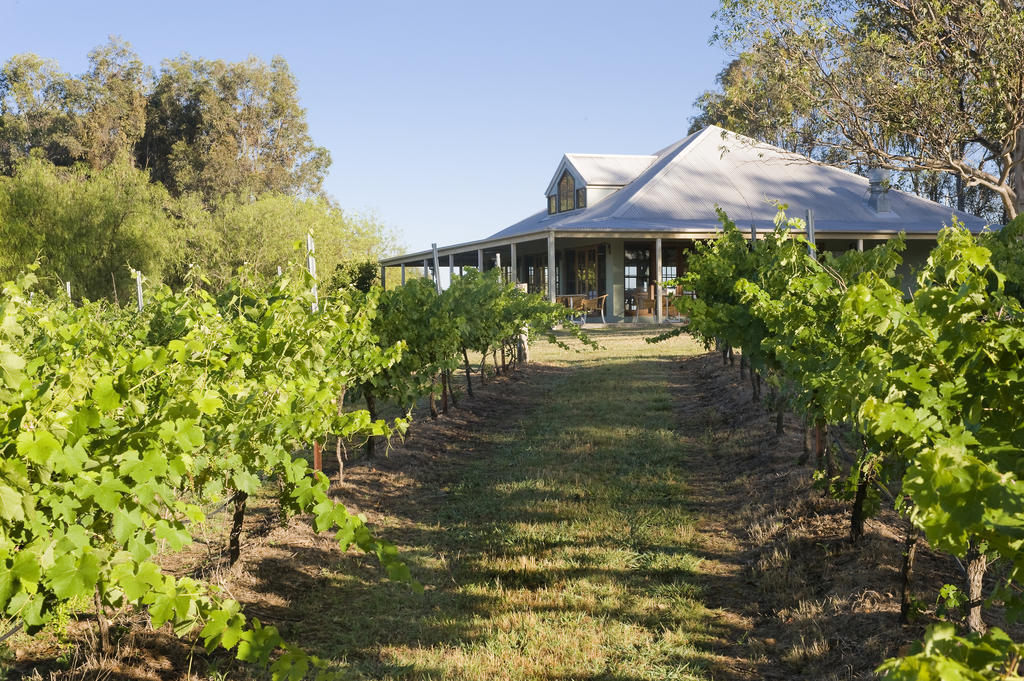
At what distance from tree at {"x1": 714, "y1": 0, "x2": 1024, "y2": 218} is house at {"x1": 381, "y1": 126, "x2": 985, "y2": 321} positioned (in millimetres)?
6764

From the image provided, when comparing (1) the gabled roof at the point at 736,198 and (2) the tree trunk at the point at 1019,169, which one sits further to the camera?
(1) the gabled roof at the point at 736,198

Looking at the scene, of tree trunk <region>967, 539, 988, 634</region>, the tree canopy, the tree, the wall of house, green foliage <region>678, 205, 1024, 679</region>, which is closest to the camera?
green foliage <region>678, 205, 1024, 679</region>

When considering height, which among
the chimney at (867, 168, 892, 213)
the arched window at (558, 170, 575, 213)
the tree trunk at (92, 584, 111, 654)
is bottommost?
the tree trunk at (92, 584, 111, 654)

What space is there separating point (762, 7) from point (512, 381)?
884 centimetres

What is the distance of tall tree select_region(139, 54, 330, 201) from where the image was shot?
4206 cm

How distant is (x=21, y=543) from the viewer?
2.65m

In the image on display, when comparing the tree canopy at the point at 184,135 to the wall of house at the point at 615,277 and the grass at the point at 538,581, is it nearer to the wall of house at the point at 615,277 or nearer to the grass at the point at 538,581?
the wall of house at the point at 615,277

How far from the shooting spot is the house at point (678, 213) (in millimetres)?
23656

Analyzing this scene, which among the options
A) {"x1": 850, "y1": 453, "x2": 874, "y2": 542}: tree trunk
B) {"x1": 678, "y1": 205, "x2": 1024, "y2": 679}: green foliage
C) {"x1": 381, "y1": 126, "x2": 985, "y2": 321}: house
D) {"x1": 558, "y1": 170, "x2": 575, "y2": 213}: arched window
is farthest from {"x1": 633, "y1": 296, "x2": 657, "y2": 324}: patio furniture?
{"x1": 850, "y1": 453, "x2": 874, "y2": 542}: tree trunk

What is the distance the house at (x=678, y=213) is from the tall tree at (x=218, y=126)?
19010 millimetres

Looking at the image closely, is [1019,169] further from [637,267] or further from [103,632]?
[103,632]

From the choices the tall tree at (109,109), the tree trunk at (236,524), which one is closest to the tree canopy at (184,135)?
the tall tree at (109,109)

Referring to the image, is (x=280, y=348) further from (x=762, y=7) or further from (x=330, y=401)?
(x=762, y=7)

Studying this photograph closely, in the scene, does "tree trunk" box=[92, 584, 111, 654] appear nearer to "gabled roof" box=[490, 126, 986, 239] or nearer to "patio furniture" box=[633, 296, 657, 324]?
"gabled roof" box=[490, 126, 986, 239]
